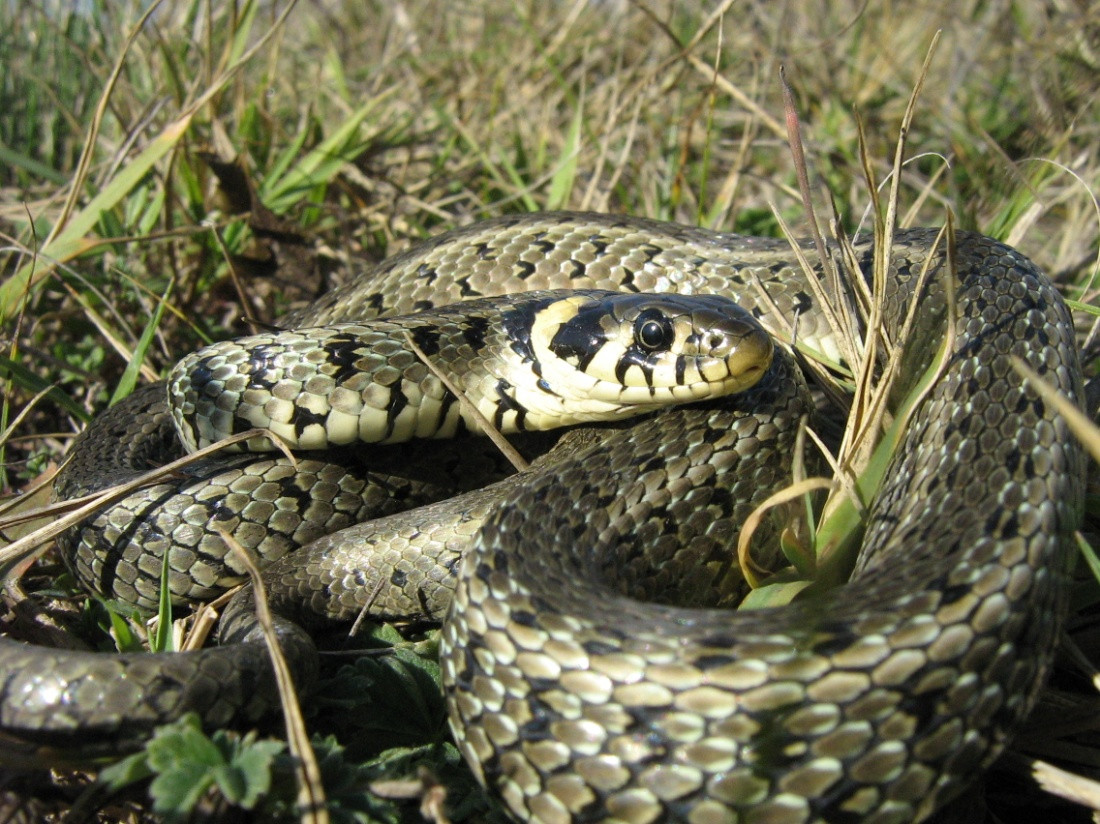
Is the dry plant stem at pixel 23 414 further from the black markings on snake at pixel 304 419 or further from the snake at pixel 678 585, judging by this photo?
the black markings on snake at pixel 304 419

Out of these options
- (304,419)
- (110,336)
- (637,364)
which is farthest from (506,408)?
(110,336)

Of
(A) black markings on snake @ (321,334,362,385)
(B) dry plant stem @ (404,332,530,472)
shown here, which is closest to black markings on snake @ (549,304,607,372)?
(B) dry plant stem @ (404,332,530,472)

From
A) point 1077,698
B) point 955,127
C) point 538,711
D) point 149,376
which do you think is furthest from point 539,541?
point 955,127

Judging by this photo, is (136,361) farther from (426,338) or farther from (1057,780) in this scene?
(1057,780)

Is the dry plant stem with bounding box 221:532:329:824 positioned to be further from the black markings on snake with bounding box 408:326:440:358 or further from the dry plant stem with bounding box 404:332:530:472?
the black markings on snake with bounding box 408:326:440:358

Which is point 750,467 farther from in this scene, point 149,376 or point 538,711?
point 149,376

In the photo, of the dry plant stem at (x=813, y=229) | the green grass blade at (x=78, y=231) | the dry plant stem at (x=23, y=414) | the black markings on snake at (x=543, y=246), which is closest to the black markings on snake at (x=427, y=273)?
the black markings on snake at (x=543, y=246)
